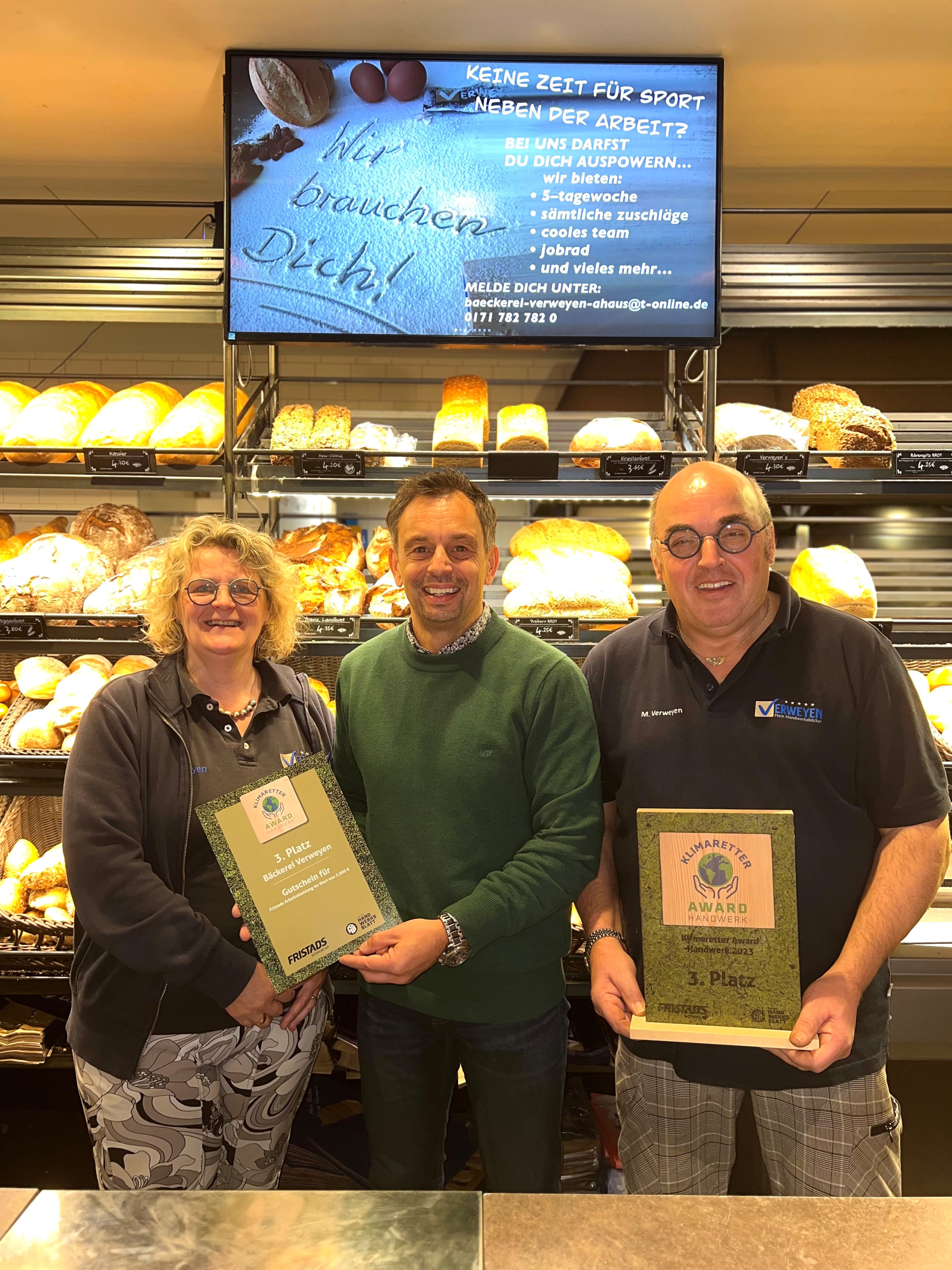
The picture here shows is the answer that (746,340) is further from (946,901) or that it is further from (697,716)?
(697,716)

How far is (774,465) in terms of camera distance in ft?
8.45

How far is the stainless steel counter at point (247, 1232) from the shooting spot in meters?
1.01

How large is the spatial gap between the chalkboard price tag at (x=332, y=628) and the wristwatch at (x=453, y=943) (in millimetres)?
1023

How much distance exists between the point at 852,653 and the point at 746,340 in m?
3.51

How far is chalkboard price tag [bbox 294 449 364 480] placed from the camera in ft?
8.52

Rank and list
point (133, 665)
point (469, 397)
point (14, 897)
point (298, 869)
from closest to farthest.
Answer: point (298, 869) < point (14, 897) < point (133, 665) < point (469, 397)

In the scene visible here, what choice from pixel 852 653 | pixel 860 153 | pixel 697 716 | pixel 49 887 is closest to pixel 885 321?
pixel 860 153

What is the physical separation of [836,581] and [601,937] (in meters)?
1.36

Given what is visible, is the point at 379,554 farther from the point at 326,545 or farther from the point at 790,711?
the point at 790,711

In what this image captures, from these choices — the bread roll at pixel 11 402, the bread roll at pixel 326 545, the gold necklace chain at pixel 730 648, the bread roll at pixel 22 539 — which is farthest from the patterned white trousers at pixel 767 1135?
the bread roll at pixel 11 402

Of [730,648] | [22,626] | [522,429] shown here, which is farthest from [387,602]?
[730,648]

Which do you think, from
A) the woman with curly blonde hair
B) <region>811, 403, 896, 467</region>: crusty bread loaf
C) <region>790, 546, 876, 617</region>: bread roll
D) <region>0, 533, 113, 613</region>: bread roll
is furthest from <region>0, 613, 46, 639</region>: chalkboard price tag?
<region>811, 403, 896, 467</region>: crusty bread loaf

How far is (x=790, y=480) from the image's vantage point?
2611mm

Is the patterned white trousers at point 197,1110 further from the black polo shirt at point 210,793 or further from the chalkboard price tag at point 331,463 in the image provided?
the chalkboard price tag at point 331,463
